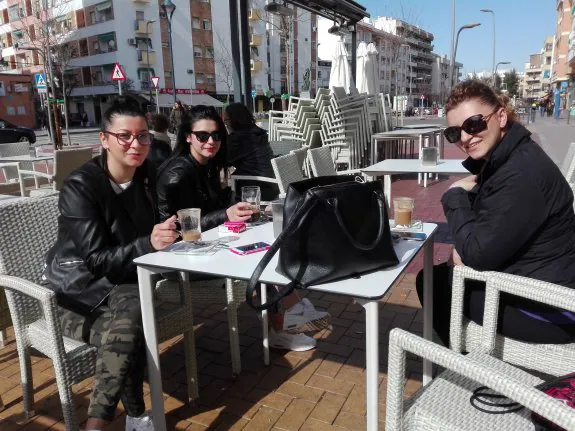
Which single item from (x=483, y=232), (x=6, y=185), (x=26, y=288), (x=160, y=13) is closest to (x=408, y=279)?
(x=483, y=232)

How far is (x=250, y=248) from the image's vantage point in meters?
1.98

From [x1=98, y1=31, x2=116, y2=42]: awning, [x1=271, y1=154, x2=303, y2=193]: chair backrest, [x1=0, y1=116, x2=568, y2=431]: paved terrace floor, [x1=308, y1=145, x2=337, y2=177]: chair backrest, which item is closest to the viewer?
[x1=0, y1=116, x2=568, y2=431]: paved terrace floor

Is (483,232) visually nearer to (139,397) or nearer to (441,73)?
(139,397)

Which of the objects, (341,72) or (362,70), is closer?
(341,72)

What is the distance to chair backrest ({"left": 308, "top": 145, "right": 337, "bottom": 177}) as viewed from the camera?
13.7 ft

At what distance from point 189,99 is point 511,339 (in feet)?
142

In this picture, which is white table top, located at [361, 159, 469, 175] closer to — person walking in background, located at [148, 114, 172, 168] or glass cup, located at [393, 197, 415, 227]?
person walking in background, located at [148, 114, 172, 168]

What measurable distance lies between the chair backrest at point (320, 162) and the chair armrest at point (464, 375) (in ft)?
9.31

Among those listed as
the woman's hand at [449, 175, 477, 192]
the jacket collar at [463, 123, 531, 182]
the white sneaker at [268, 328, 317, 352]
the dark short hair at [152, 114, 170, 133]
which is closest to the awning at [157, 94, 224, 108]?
the dark short hair at [152, 114, 170, 133]

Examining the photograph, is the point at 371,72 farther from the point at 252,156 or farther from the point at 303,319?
the point at 303,319

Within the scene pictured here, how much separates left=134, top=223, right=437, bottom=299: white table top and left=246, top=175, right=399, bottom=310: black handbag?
4 centimetres

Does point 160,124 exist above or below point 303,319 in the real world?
above

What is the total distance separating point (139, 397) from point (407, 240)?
1.32 metres

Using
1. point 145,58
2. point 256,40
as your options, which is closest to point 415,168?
point 145,58
